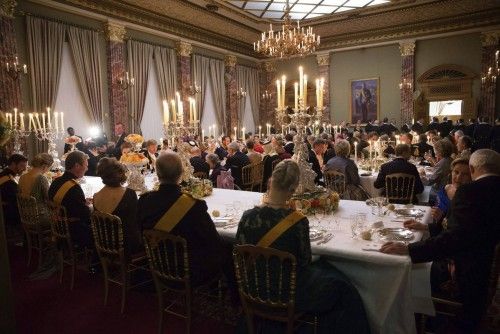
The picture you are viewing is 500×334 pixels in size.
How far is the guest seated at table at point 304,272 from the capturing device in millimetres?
2367

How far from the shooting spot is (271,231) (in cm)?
237

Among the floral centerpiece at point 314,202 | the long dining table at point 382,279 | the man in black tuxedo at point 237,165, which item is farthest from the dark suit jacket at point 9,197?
the long dining table at point 382,279

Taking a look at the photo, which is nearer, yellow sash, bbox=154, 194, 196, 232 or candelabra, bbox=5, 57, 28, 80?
yellow sash, bbox=154, 194, 196, 232

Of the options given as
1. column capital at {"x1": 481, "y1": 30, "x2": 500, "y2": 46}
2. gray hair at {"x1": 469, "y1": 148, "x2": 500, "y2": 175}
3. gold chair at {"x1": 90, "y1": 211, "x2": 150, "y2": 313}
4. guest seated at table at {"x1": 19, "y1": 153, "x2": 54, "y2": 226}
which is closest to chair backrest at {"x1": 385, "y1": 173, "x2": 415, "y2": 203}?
gray hair at {"x1": 469, "y1": 148, "x2": 500, "y2": 175}

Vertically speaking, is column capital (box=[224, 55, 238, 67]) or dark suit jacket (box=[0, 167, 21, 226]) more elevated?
column capital (box=[224, 55, 238, 67])

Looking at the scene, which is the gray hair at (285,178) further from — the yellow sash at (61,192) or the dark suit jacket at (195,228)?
the yellow sash at (61,192)

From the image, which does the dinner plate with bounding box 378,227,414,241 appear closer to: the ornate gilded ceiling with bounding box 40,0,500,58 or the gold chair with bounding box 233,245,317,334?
the gold chair with bounding box 233,245,317,334

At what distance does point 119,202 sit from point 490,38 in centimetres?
1475

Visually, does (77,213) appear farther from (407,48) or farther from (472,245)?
(407,48)

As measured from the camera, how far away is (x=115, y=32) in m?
10.3

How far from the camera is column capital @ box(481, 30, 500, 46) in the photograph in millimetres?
13281

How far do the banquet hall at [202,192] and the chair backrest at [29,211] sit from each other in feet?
0.07

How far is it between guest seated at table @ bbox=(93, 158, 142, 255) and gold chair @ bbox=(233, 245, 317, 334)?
165 centimetres

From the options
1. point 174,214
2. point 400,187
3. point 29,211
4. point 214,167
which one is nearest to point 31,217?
point 29,211
